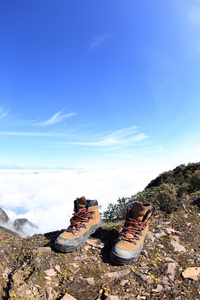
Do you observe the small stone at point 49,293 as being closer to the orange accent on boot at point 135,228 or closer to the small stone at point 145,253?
the orange accent on boot at point 135,228

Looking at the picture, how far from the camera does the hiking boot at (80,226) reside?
3588 millimetres

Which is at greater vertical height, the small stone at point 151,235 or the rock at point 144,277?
the small stone at point 151,235

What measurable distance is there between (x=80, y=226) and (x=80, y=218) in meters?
0.22

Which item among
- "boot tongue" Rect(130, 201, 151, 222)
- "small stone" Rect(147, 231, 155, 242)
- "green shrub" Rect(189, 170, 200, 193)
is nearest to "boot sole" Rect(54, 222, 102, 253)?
"boot tongue" Rect(130, 201, 151, 222)

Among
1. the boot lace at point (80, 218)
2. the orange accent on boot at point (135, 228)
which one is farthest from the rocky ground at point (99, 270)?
the boot lace at point (80, 218)

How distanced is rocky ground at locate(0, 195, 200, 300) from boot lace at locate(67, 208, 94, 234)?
450mm

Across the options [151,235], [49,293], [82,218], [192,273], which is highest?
[82,218]

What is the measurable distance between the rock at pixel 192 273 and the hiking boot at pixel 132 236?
82 cm

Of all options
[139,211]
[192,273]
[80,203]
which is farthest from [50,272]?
[192,273]

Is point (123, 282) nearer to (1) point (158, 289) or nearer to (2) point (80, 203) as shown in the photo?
(1) point (158, 289)

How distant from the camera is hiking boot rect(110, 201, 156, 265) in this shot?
3303 millimetres

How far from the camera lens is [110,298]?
2.58 m

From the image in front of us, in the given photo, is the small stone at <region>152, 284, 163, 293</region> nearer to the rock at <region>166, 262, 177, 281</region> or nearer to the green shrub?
the rock at <region>166, 262, 177, 281</region>

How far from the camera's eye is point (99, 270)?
3213 mm
